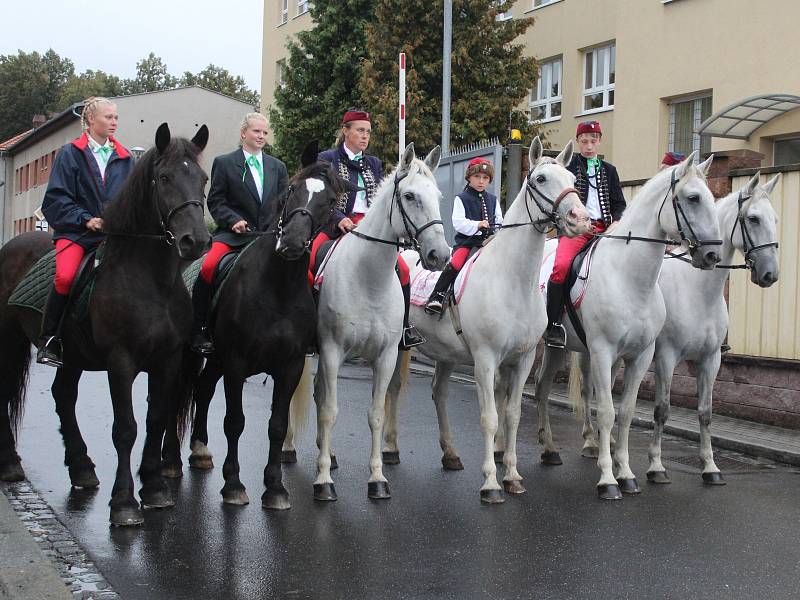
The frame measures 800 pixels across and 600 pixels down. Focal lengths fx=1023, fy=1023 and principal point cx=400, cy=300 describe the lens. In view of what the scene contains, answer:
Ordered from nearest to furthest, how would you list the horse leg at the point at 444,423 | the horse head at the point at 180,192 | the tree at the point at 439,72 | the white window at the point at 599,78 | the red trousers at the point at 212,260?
the horse head at the point at 180,192
the red trousers at the point at 212,260
the horse leg at the point at 444,423
the tree at the point at 439,72
the white window at the point at 599,78

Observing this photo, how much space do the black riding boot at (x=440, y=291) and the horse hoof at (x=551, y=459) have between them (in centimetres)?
173

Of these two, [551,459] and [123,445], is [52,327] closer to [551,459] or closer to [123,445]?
[123,445]

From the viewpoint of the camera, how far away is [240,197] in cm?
806

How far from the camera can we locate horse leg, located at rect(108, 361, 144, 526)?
Answer: 653 centimetres

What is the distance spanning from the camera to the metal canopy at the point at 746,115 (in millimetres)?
16933

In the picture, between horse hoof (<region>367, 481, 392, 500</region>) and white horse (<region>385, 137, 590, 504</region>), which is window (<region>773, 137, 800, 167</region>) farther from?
horse hoof (<region>367, 481, 392, 500</region>)

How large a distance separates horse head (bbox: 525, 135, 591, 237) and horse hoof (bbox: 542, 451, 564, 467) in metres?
2.52

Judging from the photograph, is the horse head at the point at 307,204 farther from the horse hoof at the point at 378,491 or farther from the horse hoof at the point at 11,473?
the horse hoof at the point at 11,473

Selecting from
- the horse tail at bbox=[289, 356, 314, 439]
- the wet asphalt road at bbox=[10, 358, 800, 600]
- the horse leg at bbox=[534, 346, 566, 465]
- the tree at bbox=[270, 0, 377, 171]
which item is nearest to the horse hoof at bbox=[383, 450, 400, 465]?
the wet asphalt road at bbox=[10, 358, 800, 600]

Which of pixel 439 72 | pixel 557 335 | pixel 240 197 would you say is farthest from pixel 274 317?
pixel 439 72

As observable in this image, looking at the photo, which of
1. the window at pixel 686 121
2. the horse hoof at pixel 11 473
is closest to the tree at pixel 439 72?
the window at pixel 686 121

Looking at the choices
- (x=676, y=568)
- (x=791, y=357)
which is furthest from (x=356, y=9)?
(x=676, y=568)

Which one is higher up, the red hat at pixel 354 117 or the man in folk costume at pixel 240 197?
the red hat at pixel 354 117

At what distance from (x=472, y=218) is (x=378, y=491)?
2.73 metres
